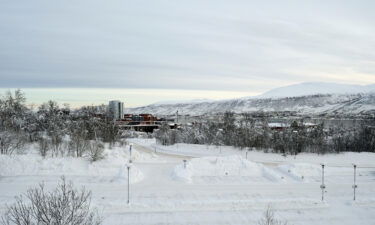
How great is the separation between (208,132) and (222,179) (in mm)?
30736

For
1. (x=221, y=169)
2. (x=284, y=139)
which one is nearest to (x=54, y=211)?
(x=221, y=169)

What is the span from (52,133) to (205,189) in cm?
2540

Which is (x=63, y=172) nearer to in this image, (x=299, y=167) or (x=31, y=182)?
(x=31, y=182)

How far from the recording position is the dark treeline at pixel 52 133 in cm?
2652

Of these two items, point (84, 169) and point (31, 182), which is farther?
point (84, 169)

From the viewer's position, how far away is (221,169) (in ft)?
72.8

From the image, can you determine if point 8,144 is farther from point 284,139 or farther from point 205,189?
point 284,139

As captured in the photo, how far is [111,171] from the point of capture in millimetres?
21109

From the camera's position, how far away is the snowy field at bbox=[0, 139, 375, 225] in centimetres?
1393

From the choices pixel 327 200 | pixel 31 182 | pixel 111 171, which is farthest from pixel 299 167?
pixel 31 182

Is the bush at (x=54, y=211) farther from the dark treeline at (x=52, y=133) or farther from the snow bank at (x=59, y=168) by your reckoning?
the dark treeline at (x=52, y=133)

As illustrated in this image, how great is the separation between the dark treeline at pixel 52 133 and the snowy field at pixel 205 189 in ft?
13.4

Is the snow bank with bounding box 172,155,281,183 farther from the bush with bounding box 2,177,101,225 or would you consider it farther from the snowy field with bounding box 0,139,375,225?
the bush with bounding box 2,177,101,225

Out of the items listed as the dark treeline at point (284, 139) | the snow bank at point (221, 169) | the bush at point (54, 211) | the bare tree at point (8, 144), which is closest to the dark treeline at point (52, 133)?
the bare tree at point (8, 144)
